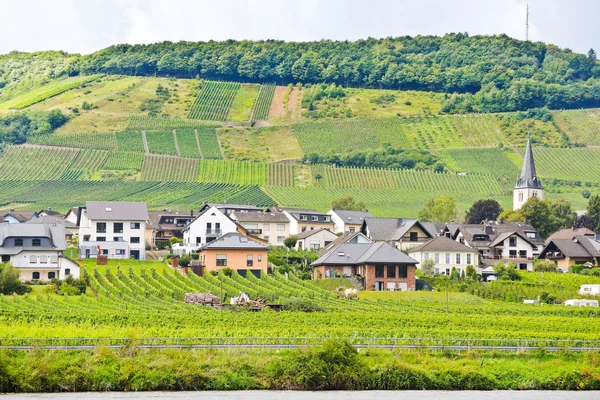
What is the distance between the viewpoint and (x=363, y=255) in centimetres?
7956

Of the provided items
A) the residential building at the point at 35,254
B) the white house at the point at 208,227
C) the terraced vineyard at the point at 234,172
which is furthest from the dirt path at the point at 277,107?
the residential building at the point at 35,254

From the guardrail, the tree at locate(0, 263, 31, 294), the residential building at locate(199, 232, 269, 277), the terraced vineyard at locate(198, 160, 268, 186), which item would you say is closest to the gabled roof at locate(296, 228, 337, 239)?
the residential building at locate(199, 232, 269, 277)

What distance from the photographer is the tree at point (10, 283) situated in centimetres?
6519

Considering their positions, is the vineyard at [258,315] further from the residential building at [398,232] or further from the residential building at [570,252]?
the residential building at [570,252]

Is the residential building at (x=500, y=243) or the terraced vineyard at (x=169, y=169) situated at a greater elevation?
the terraced vineyard at (x=169, y=169)

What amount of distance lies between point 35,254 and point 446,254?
102 ft

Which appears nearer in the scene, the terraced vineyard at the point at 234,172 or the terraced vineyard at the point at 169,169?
the terraced vineyard at the point at 234,172

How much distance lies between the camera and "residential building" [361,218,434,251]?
309 feet

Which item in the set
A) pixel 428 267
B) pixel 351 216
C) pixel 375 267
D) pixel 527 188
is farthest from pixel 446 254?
pixel 527 188

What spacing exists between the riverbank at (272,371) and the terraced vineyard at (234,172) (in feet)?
319

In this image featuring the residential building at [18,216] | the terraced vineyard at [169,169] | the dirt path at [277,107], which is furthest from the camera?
the dirt path at [277,107]

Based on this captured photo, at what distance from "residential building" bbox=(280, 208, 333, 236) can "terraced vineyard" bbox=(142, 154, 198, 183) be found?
125ft

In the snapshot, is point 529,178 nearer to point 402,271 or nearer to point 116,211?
point 402,271

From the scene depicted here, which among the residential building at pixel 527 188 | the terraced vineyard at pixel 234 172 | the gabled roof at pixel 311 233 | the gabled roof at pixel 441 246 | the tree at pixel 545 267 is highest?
the terraced vineyard at pixel 234 172
